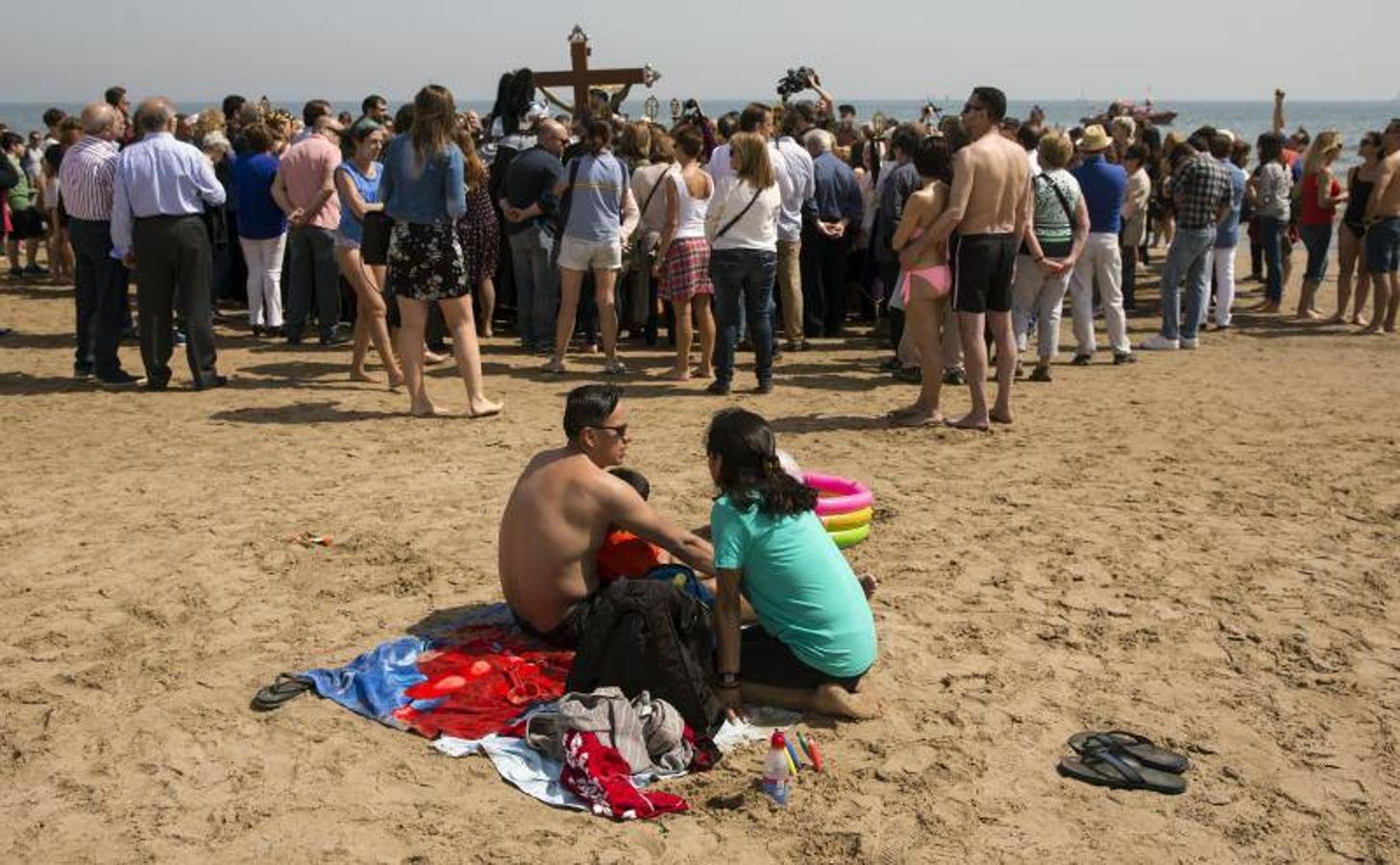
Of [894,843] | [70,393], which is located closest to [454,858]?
[894,843]

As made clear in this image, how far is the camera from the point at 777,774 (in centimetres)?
420

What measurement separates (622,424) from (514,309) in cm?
797

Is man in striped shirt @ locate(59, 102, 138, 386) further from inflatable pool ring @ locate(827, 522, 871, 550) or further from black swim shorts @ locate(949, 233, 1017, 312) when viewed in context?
inflatable pool ring @ locate(827, 522, 871, 550)

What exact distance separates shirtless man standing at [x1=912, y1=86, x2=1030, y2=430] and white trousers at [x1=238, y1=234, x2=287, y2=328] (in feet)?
19.8

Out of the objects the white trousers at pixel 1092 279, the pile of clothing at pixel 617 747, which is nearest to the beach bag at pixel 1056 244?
the white trousers at pixel 1092 279

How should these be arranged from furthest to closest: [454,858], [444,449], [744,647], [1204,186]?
[1204,186]
[444,449]
[744,647]
[454,858]

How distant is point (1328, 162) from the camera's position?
42.2ft

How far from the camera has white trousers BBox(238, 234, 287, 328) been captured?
1169 centimetres

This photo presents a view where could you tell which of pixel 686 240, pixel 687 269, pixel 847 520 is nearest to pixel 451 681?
pixel 847 520

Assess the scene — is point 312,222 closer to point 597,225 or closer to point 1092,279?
point 597,225

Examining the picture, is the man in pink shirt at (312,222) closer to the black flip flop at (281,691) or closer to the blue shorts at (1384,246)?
the black flip flop at (281,691)

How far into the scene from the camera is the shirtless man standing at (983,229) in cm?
815

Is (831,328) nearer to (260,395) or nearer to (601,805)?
(260,395)

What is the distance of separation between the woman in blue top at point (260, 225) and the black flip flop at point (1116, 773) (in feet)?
28.9
